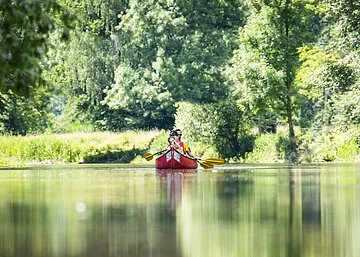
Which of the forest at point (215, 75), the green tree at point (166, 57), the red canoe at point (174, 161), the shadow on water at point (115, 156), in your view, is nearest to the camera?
the red canoe at point (174, 161)

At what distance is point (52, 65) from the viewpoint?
78.6m

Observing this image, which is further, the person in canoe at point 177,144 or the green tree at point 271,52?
the green tree at point 271,52

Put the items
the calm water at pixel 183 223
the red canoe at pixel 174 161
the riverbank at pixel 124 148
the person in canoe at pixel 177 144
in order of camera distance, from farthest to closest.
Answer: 1. the riverbank at pixel 124 148
2. the person in canoe at pixel 177 144
3. the red canoe at pixel 174 161
4. the calm water at pixel 183 223

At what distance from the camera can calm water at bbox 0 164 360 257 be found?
1215 cm

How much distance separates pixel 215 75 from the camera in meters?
73.9

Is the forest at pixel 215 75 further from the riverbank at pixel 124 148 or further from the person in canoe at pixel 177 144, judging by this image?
the person in canoe at pixel 177 144

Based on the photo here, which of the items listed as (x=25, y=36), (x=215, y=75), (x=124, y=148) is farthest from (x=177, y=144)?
(x=25, y=36)

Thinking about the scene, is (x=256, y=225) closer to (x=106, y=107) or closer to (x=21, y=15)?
(x=21, y=15)

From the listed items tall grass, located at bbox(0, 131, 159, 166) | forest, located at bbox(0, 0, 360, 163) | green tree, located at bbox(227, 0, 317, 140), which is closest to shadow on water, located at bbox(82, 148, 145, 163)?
tall grass, located at bbox(0, 131, 159, 166)

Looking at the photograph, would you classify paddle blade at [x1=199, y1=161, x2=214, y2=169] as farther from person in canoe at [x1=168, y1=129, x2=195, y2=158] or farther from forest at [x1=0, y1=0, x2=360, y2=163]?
forest at [x1=0, y1=0, x2=360, y2=163]

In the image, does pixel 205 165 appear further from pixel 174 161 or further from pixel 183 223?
pixel 183 223

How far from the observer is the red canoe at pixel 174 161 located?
45.5 metres

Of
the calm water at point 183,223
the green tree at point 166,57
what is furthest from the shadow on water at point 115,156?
the calm water at point 183,223

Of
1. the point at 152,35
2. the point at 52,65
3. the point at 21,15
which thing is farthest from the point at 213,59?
the point at 21,15
